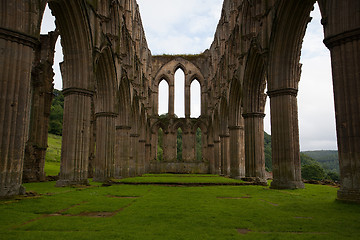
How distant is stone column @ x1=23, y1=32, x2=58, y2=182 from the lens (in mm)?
18828

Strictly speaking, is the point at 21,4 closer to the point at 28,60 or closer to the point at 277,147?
the point at 28,60

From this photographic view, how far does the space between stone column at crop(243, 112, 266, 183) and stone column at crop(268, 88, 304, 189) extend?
438 centimetres

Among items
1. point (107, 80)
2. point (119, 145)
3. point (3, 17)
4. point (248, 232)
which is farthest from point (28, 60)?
point (119, 145)

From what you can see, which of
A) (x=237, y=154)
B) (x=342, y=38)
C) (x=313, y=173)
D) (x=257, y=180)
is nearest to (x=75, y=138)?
(x=257, y=180)

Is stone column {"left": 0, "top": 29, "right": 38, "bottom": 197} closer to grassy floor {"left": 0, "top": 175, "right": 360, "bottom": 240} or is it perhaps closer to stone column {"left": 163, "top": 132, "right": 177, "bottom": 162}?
grassy floor {"left": 0, "top": 175, "right": 360, "bottom": 240}

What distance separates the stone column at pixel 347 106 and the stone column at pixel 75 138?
32.4 feet

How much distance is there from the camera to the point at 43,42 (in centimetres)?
1991

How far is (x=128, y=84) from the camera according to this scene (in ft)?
75.2

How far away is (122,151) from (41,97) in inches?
280

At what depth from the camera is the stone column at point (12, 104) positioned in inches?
307

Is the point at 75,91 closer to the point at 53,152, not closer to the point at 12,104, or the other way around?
the point at 12,104

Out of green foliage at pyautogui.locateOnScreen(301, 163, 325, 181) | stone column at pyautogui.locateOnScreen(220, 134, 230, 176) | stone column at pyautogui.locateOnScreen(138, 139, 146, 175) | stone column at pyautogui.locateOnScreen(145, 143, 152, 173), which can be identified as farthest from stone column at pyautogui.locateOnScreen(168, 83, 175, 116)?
green foliage at pyautogui.locateOnScreen(301, 163, 325, 181)

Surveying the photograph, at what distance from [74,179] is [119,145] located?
10852mm

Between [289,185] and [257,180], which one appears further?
[257,180]
